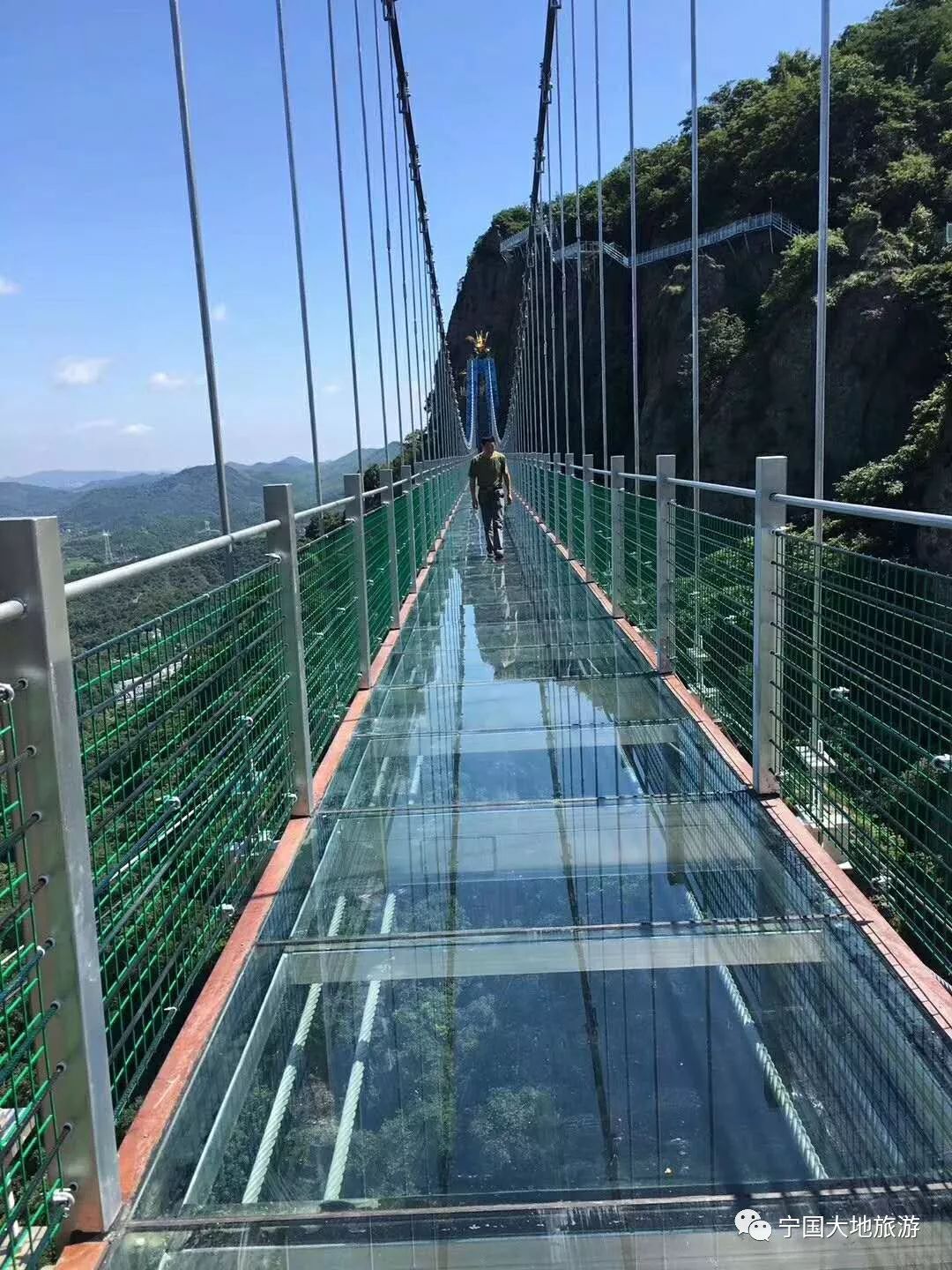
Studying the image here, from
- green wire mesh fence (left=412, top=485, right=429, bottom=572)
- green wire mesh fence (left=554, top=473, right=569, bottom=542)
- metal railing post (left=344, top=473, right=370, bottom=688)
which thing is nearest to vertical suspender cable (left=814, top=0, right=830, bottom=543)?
metal railing post (left=344, top=473, right=370, bottom=688)

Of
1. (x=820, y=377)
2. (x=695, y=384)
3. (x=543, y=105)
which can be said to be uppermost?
(x=543, y=105)

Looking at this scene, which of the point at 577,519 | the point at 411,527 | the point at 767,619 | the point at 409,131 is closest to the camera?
the point at 767,619

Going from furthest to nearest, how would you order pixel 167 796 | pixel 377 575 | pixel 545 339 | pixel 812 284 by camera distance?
pixel 812 284 < pixel 545 339 < pixel 377 575 < pixel 167 796

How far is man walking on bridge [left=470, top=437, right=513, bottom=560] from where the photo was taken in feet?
30.2

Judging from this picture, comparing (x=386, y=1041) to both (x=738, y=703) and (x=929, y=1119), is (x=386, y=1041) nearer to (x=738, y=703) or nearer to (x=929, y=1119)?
(x=929, y=1119)

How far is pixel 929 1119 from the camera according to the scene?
5.35ft

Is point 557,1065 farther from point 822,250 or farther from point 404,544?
point 404,544

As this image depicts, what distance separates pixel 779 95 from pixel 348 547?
33994 mm

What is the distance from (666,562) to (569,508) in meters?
4.61

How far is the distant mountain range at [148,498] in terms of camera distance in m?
5.48

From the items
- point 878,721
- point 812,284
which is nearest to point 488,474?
point 878,721

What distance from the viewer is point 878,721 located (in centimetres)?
222

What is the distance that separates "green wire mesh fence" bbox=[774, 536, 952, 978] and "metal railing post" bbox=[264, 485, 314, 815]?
4.65ft

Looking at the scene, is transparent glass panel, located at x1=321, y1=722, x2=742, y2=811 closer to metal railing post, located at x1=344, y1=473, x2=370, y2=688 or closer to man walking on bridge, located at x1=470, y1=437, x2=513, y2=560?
metal railing post, located at x1=344, y1=473, x2=370, y2=688
